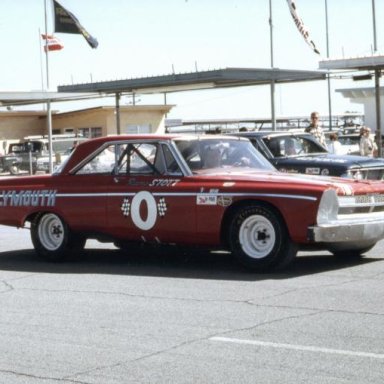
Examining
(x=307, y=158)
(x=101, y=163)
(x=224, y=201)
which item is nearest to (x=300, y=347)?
(x=224, y=201)

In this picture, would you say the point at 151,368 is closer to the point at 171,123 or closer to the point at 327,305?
the point at 327,305

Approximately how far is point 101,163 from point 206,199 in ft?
5.87

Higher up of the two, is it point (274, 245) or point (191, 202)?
point (191, 202)

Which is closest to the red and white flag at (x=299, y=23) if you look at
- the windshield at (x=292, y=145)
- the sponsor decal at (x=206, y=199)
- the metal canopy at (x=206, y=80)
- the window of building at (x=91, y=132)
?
the metal canopy at (x=206, y=80)

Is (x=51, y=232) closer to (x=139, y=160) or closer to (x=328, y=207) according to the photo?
(x=139, y=160)

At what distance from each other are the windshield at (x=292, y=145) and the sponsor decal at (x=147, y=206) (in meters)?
5.44

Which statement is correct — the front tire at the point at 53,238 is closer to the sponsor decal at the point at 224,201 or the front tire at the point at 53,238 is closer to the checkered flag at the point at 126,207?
the checkered flag at the point at 126,207

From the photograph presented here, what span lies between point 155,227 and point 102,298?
1960 mm

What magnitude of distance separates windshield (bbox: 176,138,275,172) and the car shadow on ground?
1.16 meters

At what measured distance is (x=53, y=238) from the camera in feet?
39.8

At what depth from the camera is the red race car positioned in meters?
10.4

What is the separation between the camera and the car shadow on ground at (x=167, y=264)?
1077 cm

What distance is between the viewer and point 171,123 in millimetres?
75625

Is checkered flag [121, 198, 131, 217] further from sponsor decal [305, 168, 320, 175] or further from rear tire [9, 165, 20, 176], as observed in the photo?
rear tire [9, 165, 20, 176]
